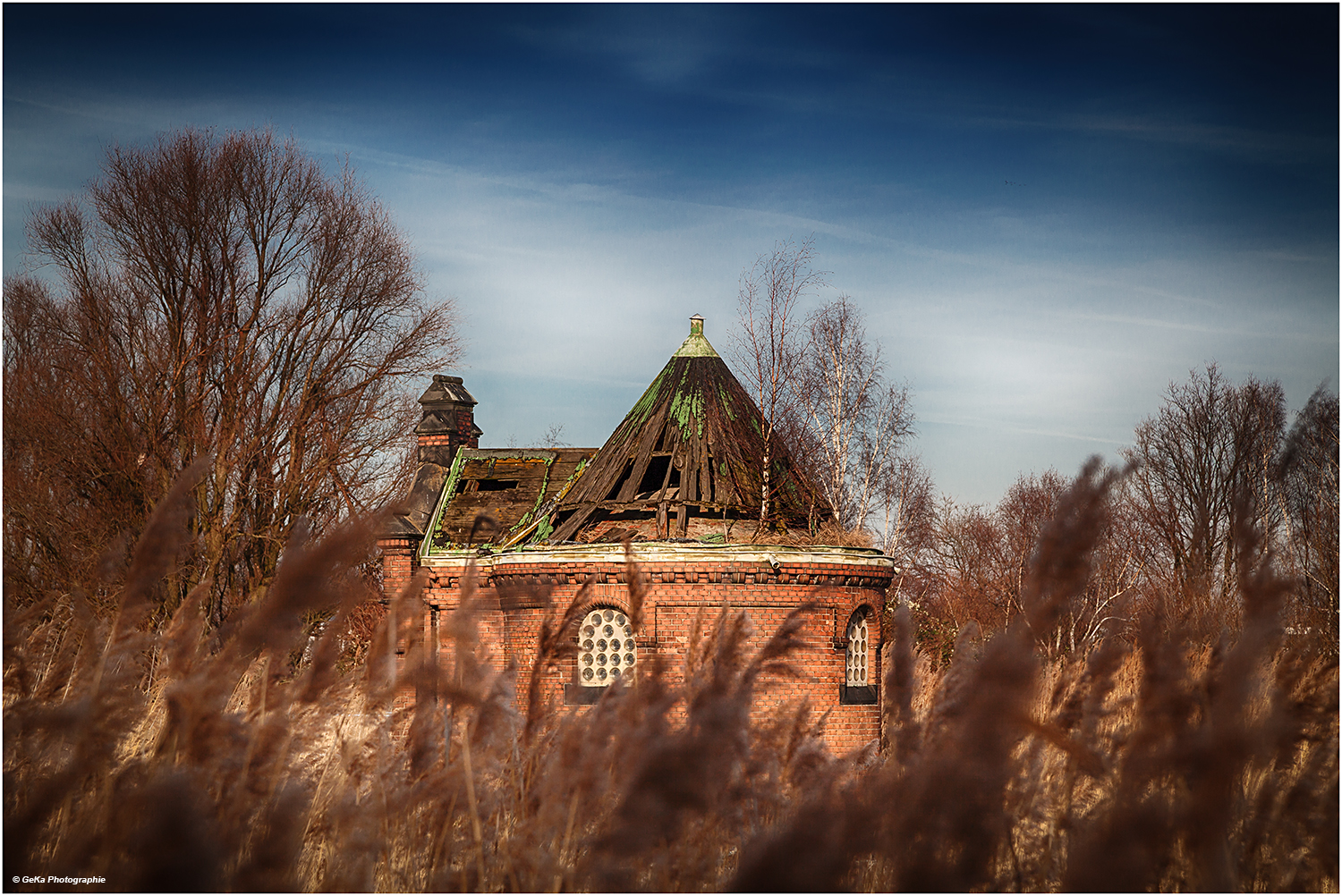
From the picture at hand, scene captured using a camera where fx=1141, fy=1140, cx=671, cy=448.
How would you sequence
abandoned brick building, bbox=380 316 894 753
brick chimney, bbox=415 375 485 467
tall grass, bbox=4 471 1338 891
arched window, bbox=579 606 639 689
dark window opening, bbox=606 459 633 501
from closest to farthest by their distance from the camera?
1. tall grass, bbox=4 471 1338 891
2. abandoned brick building, bbox=380 316 894 753
3. arched window, bbox=579 606 639 689
4. dark window opening, bbox=606 459 633 501
5. brick chimney, bbox=415 375 485 467

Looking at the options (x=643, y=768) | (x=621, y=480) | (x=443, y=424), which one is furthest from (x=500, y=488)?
(x=643, y=768)

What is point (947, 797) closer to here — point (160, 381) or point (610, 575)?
point (610, 575)

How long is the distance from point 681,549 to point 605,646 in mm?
1970

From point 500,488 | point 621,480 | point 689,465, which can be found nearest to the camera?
point 689,465

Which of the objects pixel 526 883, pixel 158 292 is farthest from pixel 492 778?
pixel 158 292

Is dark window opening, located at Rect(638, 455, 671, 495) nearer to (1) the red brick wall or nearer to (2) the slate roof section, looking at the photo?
(2) the slate roof section

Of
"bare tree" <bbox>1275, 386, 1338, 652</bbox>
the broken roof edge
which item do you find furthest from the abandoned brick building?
"bare tree" <bbox>1275, 386, 1338, 652</bbox>

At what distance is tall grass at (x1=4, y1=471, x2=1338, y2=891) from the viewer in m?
2.51

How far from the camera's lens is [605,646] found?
16.3m

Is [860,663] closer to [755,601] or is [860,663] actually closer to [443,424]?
[755,601]

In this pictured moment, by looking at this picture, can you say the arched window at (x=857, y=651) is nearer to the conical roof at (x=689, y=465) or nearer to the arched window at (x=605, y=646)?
the conical roof at (x=689, y=465)

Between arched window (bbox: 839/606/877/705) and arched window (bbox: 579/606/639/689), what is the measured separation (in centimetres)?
317

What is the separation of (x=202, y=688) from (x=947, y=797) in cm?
213

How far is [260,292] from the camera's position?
2536 centimetres
